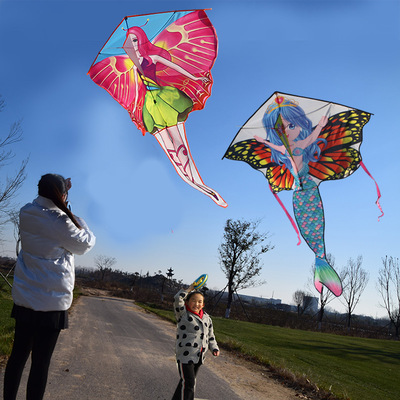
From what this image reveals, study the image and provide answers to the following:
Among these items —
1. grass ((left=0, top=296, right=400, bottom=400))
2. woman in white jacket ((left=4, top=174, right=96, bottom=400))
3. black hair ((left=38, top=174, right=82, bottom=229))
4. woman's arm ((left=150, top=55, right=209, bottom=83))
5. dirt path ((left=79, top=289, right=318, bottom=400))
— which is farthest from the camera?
grass ((left=0, top=296, right=400, bottom=400))

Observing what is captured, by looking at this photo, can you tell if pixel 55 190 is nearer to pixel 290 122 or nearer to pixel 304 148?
pixel 304 148

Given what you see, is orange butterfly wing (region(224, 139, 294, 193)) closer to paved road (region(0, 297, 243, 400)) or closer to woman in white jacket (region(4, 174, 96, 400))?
paved road (region(0, 297, 243, 400))

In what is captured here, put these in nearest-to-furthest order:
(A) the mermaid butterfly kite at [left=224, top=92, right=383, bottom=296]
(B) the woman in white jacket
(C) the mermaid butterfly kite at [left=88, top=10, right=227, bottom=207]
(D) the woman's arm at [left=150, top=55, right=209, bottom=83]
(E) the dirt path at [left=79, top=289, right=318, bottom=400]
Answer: (B) the woman in white jacket
(C) the mermaid butterfly kite at [left=88, top=10, right=227, bottom=207]
(D) the woman's arm at [left=150, top=55, right=209, bottom=83]
(A) the mermaid butterfly kite at [left=224, top=92, right=383, bottom=296]
(E) the dirt path at [left=79, top=289, right=318, bottom=400]

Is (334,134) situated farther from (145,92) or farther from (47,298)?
(47,298)

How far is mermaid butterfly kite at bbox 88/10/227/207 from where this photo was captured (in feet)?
13.9

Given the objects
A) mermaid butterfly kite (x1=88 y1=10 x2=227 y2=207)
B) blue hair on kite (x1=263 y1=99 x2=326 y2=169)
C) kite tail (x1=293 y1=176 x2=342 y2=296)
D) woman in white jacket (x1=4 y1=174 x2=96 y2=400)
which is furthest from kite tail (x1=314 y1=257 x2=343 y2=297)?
woman in white jacket (x1=4 y1=174 x2=96 y2=400)

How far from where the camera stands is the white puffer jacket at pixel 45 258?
7.04ft

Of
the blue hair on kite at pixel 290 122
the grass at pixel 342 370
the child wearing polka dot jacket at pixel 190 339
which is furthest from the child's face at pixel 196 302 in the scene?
the grass at pixel 342 370

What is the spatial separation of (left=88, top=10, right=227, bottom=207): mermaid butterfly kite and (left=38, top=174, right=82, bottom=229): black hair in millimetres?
1940

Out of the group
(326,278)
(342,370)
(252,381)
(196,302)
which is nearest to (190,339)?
(196,302)

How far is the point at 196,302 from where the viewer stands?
3861 millimetres

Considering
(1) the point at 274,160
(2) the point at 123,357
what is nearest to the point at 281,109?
(1) the point at 274,160

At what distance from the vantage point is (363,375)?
381 inches

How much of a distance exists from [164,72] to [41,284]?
130 inches
